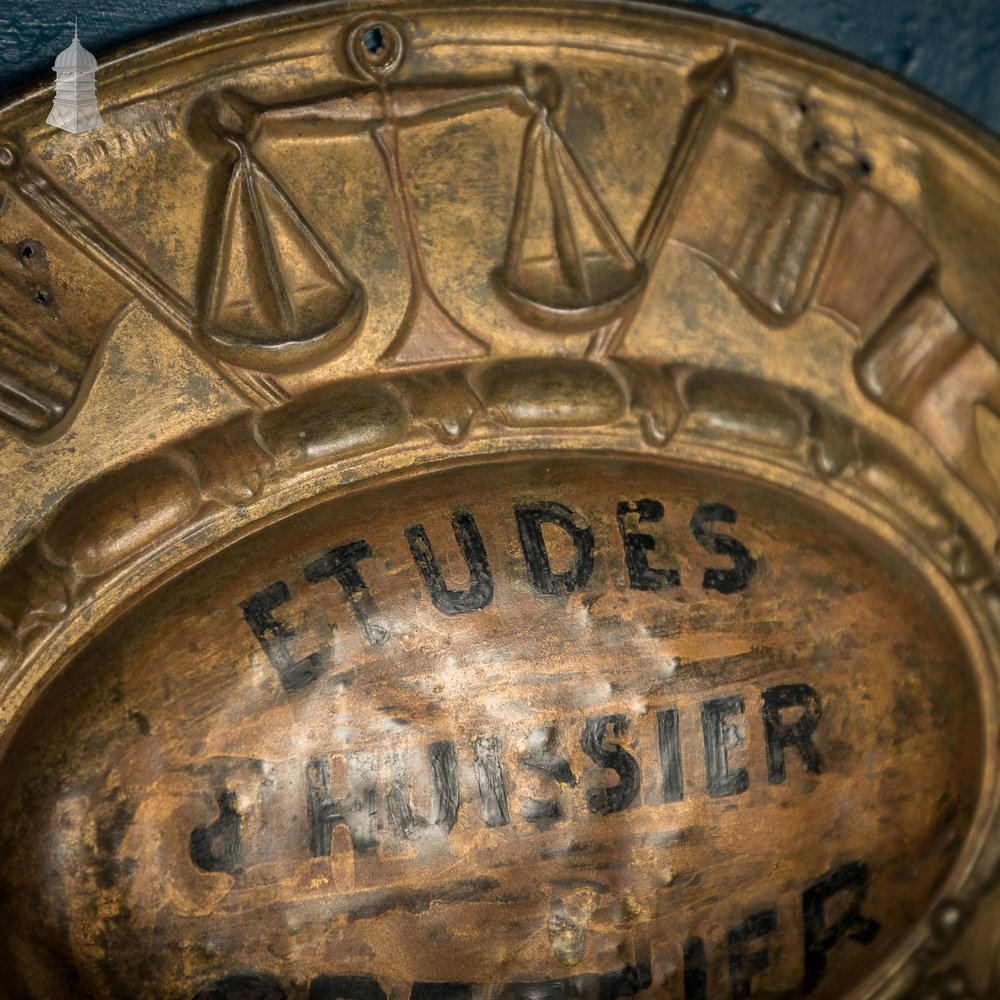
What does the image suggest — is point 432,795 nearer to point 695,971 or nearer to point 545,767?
point 545,767

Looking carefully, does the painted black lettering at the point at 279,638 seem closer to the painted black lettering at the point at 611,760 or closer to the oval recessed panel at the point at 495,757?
the oval recessed panel at the point at 495,757

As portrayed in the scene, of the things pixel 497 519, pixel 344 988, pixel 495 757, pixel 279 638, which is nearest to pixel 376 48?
pixel 497 519

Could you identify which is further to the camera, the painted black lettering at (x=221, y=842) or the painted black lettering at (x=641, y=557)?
the painted black lettering at (x=641, y=557)

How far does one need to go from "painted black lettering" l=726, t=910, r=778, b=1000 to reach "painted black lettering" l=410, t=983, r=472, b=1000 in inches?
10.2

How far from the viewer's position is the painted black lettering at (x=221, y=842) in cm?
112

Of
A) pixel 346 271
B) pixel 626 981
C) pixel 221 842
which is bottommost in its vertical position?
pixel 626 981

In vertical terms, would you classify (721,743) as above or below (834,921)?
above

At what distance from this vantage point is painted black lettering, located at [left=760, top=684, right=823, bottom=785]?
48.2 inches

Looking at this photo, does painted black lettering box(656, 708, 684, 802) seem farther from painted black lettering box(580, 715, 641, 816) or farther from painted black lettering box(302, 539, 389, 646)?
painted black lettering box(302, 539, 389, 646)

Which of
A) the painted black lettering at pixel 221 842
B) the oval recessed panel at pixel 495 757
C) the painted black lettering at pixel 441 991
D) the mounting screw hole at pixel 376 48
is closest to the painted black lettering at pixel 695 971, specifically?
the oval recessed panel at pixel 495 757

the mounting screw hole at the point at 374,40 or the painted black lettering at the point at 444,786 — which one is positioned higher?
the mounting screw hole at the point at 374,40

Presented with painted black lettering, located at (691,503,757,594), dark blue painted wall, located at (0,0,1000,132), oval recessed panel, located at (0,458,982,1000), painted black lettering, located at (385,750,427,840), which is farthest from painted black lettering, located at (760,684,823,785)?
dark blue painted wall, located at (0,0,1000,132)

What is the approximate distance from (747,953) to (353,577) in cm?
53

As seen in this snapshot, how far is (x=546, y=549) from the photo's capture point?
1.22 meters
